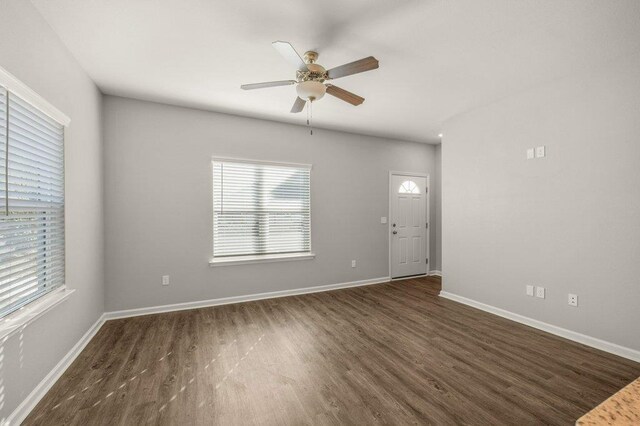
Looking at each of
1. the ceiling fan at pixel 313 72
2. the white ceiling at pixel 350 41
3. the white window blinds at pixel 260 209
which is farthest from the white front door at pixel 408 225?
the ceiling fan at pixel 313 72

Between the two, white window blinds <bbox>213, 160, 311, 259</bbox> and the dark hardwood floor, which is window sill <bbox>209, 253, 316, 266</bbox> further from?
the dark hardwood floor

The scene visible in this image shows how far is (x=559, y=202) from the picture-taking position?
3070 millimetres

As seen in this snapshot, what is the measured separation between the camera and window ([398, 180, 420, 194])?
18.4 ft

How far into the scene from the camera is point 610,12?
2039mm

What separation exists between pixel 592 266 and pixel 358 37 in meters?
3.16

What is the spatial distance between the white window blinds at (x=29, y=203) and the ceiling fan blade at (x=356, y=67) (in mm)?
2128

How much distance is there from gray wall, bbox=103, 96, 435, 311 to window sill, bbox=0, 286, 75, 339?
133 cm

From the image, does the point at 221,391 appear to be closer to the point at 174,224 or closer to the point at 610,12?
the point at 174,224

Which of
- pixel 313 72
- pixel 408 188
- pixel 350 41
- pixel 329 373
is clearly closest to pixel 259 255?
pixel 329 373

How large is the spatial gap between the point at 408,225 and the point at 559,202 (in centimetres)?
273

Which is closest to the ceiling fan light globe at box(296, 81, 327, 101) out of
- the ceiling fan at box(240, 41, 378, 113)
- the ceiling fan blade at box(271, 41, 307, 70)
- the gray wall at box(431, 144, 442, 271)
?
the ceiling fan at box(240, 41, 378, 113)

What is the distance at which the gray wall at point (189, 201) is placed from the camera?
140 inches

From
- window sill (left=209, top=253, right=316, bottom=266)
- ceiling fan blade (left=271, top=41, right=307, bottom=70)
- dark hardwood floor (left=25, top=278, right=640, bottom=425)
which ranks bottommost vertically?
dark hardwood floor (left=25, top=278, right=640, bottom=425)

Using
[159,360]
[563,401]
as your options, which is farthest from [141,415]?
[563,401]
